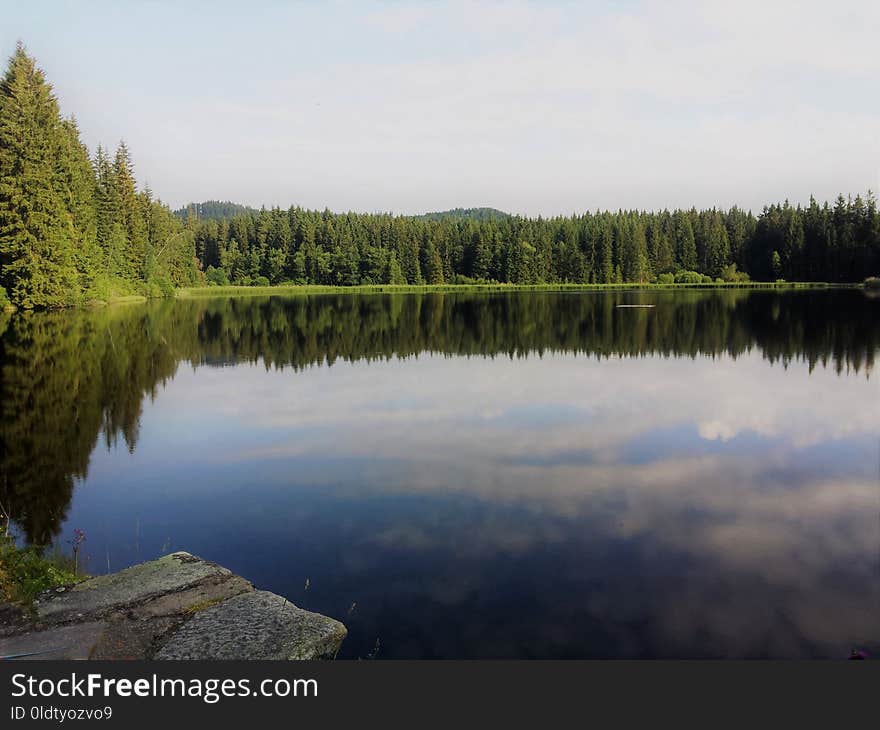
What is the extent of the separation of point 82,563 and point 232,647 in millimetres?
3492

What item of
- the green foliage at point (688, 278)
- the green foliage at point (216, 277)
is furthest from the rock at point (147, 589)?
the green foliage at point (688, 278)

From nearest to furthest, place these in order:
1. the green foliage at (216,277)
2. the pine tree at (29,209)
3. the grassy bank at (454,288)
→ the pine tree at (29,209)
the grassy bank at (454,288)
the green foliage at (216,277)

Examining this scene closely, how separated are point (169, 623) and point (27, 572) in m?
2.36

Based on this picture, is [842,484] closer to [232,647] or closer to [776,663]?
[776,663]

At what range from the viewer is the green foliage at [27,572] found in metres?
7.15

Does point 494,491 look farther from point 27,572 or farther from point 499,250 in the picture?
point 499,250

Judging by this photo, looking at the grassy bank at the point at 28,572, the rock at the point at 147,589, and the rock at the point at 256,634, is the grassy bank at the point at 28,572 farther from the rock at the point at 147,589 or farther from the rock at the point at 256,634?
the rock at the point at 256,634

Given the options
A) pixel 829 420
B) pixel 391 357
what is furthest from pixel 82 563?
pixel 391 357

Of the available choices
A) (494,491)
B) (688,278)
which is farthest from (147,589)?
(688,278)

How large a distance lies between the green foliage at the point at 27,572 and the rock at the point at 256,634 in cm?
195

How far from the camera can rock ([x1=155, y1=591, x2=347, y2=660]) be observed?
5.99 m

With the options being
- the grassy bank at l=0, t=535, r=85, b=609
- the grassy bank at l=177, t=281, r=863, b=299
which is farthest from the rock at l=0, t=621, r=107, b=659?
the grassy bank at l=177, t=281, r=863, b=299

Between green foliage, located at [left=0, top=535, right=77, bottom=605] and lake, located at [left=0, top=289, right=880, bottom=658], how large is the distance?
1.64ft

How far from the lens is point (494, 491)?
1071cm
